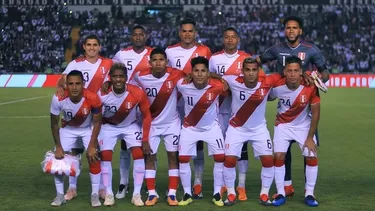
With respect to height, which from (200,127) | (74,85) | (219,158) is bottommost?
(219,158)

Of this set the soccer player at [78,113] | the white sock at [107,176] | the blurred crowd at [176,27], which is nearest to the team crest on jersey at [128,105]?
the soccer player at [78,113]

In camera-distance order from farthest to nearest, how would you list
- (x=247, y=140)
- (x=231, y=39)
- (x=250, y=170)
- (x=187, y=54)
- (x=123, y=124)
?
(x=250, y=170)
(x=187, y=54)
(x=231, y=39)
(x=123, y=124)
(x=247, y=140)

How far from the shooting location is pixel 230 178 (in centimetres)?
801

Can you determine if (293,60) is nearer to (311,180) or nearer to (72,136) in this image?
(311,180)

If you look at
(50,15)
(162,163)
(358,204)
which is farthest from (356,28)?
(358,204)

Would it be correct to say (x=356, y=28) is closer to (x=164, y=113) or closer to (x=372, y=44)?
(x=372, y=44)

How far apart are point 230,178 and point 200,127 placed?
73cm

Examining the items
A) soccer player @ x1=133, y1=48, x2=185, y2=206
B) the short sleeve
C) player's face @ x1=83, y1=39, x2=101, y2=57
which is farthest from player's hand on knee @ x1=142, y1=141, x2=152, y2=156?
player's face @ x1=83, y1=39, x2=101, y2=57

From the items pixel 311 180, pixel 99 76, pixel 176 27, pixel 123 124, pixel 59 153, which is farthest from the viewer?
pixel 176 27

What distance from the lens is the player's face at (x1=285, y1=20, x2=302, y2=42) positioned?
26.9 ft

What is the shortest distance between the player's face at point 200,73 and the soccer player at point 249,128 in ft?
1.38

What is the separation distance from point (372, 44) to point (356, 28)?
1940mm

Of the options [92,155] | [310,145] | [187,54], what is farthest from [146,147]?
[310,145]

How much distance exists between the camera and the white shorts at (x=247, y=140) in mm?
8031
